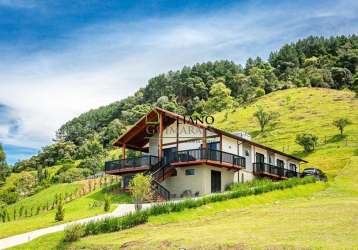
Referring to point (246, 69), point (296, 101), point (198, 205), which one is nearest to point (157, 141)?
point (198, 205)

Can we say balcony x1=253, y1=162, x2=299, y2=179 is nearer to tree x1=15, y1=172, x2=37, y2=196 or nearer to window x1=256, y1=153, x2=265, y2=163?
window x1=256, y1=153, x2=265, y2=163

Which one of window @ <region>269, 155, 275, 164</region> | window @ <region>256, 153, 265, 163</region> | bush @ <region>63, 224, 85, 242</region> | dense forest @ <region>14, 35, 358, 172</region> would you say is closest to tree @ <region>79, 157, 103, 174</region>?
dense forest @ <region>14, 35, 358, 172</region>

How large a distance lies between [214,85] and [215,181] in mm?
86529

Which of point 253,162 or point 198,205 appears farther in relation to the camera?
point 253,162

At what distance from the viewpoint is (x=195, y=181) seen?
39.7 meters

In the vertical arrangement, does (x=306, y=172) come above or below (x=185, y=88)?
below

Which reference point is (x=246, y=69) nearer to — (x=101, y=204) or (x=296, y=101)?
(x=296, y=101)

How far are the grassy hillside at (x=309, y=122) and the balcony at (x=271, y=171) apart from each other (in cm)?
569

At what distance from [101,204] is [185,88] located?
109675mm

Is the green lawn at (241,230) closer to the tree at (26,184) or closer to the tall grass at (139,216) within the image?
the tall grass at (139,216)

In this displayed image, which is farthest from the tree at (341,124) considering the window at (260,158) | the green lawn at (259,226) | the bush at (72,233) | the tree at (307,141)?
the bush at (72,233)

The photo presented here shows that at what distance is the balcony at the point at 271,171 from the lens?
4559cm

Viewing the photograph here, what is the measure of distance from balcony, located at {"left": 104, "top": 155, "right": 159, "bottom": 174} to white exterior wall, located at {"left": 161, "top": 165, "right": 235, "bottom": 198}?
216cm

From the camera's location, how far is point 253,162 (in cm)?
4597
